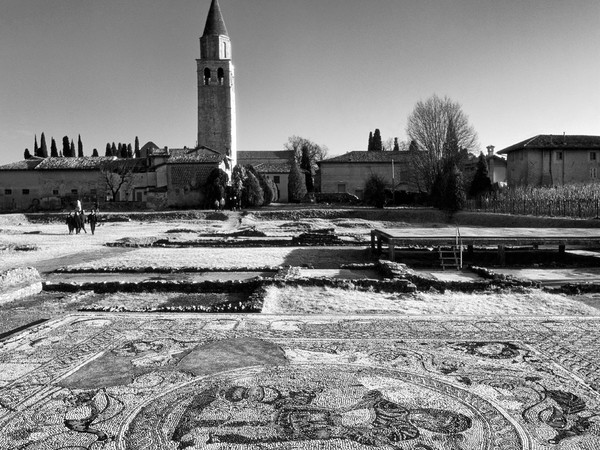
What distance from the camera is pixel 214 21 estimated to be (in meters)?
54.0

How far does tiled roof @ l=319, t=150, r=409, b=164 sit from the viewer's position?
59500mm

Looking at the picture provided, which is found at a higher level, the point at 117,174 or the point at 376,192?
the point at 117,174

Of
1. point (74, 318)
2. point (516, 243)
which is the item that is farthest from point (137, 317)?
point (516, 243)

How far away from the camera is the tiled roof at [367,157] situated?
5950 centimetres

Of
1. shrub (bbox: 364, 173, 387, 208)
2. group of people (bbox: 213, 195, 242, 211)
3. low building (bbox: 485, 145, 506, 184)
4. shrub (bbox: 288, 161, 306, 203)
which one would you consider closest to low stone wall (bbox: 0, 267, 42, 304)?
group of people (bbox: 213, 195, 242, 211)

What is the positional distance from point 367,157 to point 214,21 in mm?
22925

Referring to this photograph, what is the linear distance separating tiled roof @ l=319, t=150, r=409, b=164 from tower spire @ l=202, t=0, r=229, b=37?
18.2m

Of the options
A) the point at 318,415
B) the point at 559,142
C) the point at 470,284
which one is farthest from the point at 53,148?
the point at 318,415

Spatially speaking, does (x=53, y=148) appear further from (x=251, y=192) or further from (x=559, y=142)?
(x=559, y=142)

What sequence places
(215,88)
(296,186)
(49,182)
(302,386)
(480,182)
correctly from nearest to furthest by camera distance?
1. (302,386)
2. (480,182)
3. (215,88)
4. (49,182)
5. (296,186)

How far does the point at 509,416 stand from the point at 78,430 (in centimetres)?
309

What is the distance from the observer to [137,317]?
7156 millimetres

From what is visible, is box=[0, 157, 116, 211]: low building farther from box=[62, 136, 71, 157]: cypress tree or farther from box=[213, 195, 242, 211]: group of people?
box=[62, 136, 71, 157]: cypress tree

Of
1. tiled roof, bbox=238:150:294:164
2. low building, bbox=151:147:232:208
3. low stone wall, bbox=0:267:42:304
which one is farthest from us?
tiled roof, bbox=238:150:294:164
